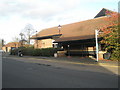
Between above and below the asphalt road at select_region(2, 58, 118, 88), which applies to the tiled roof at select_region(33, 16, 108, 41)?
above

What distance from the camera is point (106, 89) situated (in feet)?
17.7

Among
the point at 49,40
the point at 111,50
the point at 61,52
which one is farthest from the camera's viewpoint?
the point at 49,40

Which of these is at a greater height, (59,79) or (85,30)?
(85,30)

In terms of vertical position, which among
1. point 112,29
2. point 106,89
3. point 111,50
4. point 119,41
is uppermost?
point 112,29

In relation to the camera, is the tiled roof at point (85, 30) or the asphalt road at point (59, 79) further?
the tiled roof at point (85, 30)

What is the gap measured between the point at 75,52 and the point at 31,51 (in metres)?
10.7

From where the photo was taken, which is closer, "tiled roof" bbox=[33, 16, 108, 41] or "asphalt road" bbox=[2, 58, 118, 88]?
"asphalt road" bbox=[2, 58, 118, 88]

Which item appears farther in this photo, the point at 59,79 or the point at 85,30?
the point at 85,30

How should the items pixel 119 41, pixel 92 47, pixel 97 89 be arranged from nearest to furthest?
1. pixel 97 89
2. pixel 119 41
3. pixel 92 47

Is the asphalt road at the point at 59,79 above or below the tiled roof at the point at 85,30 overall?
below

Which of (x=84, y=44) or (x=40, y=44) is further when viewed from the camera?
(x=40, y=44)

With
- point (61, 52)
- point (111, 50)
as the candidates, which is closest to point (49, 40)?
point (61, 52)

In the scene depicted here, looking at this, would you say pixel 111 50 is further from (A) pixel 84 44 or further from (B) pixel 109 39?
(A) pixel 84 44

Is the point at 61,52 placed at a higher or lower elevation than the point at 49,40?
lower
